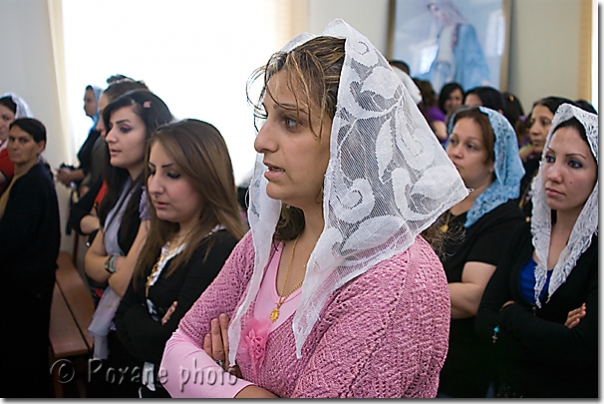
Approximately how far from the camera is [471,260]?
5.28 feet

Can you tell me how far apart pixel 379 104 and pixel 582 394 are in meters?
0.94

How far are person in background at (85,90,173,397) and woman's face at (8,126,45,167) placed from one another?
0.24 metres

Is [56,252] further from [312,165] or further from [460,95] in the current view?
[460,95]

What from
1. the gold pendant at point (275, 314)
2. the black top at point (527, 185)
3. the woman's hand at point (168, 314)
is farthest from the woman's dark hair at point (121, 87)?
the black top at point (527, 185)

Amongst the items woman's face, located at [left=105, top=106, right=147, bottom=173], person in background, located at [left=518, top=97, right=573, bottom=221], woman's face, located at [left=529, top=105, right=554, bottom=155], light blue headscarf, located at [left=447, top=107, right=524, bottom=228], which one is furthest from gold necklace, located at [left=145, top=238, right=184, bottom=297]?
woman's face, located at [left=529, top=105, right=554, bottom=155]

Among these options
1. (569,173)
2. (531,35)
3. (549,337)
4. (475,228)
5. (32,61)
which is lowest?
(549,337)

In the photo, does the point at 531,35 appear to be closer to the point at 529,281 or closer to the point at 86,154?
the point at 529,281

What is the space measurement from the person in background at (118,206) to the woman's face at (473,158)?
0.98 meters

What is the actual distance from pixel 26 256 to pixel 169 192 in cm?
47

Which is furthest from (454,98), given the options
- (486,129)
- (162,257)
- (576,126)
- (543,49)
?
(162,257)

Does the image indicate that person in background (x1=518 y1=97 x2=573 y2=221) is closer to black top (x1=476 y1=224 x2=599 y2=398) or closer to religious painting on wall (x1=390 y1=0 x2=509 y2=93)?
religious painting on wall (x1=390 y1=0 x2=509 y2=93)

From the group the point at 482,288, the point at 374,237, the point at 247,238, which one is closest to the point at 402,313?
the point at 374,237

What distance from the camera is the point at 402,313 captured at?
72cm

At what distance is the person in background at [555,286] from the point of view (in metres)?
1.24
